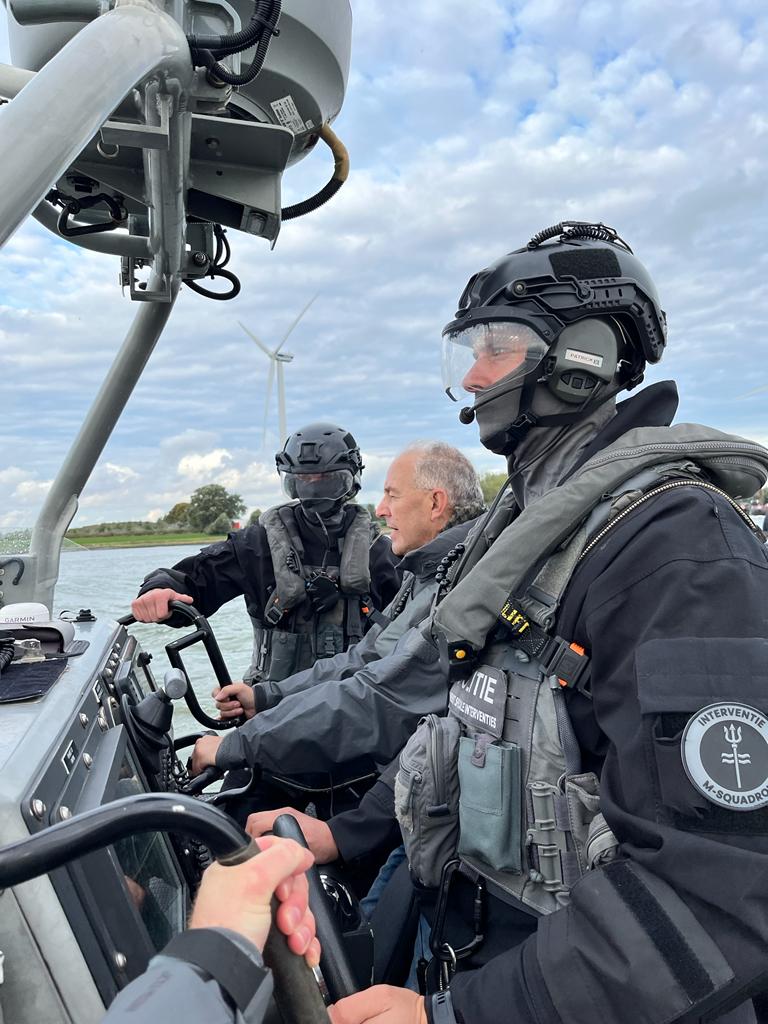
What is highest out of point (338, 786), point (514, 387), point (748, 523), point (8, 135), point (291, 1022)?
point (8, 135)

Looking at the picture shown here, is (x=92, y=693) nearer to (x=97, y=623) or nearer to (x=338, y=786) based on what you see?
(x=97, y=623)

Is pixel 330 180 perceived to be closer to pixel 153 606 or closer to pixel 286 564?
pixel 153 606

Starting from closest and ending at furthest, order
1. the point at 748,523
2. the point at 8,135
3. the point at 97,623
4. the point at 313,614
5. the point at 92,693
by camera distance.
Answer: the point at 8,135
the point at 748,523
the point at 92,693
the point at 97,623
the point at 313,614

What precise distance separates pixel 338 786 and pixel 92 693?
5.05 ft

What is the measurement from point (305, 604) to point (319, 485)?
695 millimetres

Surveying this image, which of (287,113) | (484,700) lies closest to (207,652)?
(484,700)

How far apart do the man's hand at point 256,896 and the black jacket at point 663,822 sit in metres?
0.59

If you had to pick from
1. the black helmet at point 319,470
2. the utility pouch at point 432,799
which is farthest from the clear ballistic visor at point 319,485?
the utility pouch at point 432,799

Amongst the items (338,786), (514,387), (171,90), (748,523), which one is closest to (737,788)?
(748,523)

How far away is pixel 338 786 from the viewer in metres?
2.77

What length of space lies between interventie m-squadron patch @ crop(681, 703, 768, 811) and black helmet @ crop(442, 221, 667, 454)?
0.83 m

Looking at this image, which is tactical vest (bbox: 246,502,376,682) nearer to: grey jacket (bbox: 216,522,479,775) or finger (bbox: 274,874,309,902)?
grey jacket (bbox: 216,522,479,775)

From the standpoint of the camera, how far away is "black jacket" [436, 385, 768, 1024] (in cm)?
104

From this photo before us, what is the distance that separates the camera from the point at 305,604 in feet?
14.1
